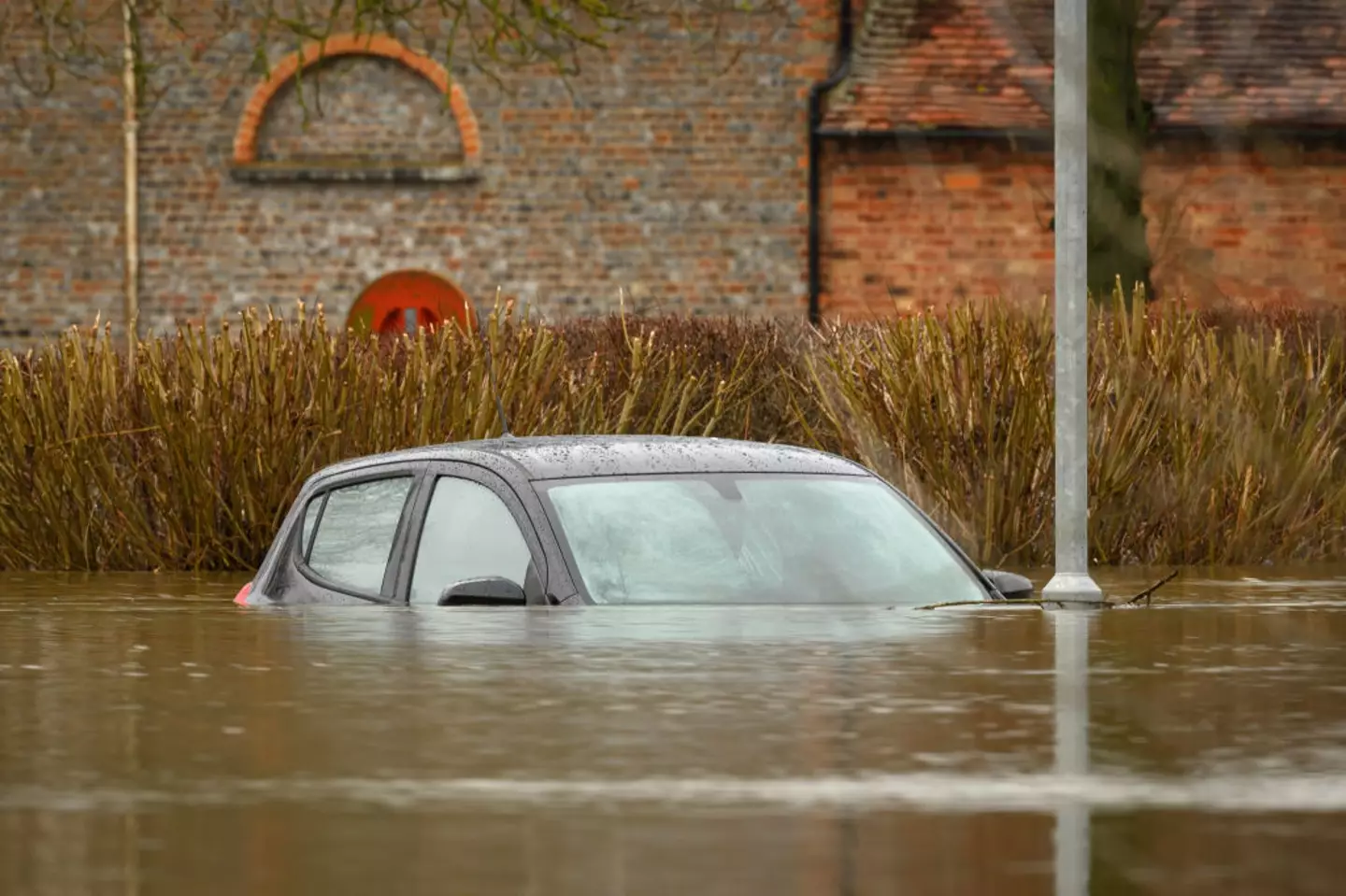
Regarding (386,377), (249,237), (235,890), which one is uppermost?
(249,237)

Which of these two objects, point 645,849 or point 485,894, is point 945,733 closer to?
point 645,849

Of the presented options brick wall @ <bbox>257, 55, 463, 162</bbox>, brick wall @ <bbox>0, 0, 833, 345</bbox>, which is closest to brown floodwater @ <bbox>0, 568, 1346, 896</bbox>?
brick wall @ <bbox>0, 0, 833, 345</bbox>

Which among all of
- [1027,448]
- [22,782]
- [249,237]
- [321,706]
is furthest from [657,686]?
[249,237]

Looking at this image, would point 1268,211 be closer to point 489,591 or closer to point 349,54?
point 349,54

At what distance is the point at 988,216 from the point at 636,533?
2252cm

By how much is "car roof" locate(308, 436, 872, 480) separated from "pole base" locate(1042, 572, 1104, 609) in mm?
2027

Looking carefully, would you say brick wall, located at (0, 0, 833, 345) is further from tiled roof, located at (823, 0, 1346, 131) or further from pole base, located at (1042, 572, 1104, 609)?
pole base, located at (1042, 572, 1104, 609)

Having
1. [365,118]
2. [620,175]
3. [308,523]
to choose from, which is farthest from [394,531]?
[365,118]

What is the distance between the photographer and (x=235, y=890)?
15.0 ft

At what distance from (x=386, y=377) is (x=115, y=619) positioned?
4.84 m

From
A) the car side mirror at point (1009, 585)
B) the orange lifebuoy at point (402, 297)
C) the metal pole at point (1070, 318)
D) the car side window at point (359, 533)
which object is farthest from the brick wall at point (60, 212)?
the car side mirror at point (1009, 585)

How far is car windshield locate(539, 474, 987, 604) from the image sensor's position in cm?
887

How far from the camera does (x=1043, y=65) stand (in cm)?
3119

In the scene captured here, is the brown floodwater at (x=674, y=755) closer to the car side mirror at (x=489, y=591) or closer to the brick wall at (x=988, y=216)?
the car side mirror at (x=489, y=591)
